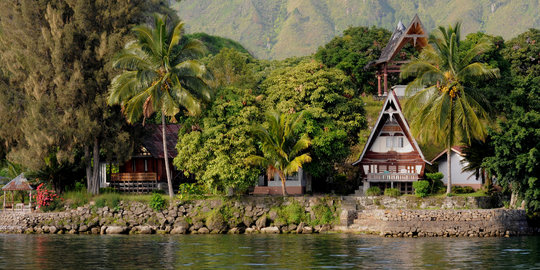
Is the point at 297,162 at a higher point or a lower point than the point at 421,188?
higher

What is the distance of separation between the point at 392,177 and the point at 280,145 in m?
9.41

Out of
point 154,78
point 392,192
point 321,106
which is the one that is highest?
point 154,78

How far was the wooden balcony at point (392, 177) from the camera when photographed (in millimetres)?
54312

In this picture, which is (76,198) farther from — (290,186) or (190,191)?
(290,186)

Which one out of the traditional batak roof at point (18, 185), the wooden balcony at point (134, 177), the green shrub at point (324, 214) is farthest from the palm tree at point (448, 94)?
the traditional batak roof at point (18, 185)

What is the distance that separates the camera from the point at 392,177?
5469cm

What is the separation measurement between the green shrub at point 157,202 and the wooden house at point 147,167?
6.53 metres

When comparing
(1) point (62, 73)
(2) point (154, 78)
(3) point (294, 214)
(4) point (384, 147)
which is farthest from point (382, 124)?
(1) point (62, 73)

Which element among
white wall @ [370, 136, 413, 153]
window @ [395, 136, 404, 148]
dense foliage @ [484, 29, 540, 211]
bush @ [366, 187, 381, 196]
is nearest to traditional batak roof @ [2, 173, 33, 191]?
bush @ [366, 187, 381, 196]

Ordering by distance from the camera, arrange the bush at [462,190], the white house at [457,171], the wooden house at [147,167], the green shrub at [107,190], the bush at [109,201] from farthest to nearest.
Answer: the wooden house at [147,167] → the green shrub at [107,190] → the white house at [457,171] → the bush at [462,190] → the bush at [109,201]

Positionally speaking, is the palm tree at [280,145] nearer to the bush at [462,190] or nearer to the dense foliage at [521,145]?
the bush at [462,190]

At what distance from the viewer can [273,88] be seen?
57469 millimetres

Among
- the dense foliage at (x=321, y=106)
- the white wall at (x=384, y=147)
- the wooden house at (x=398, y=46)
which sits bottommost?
the white wall at (x=384, y=147)

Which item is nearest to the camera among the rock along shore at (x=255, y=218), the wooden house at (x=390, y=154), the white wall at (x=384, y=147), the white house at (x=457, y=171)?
the rock along shore at (x=255, y=218)
